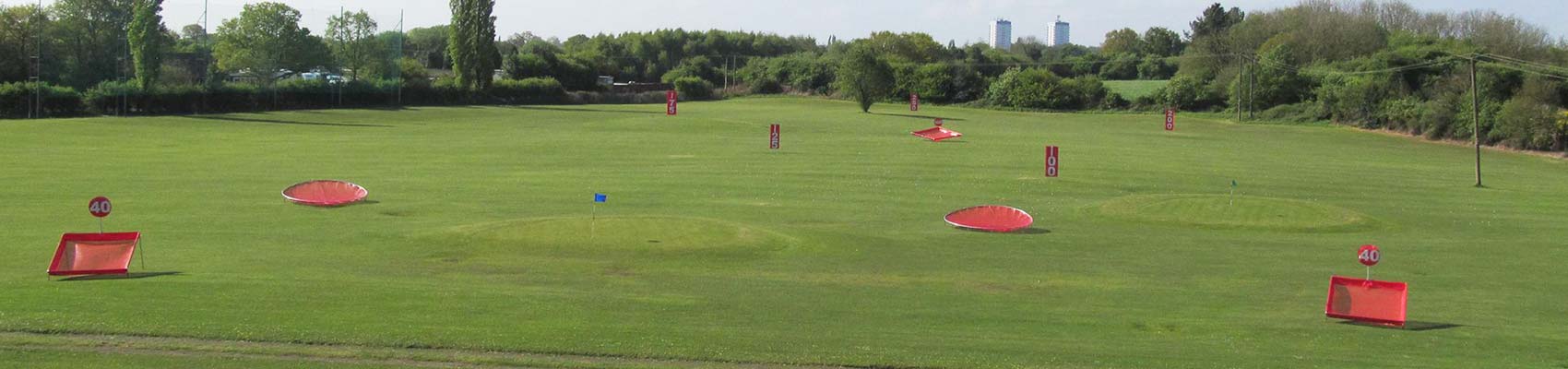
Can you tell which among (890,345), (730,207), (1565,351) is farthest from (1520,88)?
(890,345)

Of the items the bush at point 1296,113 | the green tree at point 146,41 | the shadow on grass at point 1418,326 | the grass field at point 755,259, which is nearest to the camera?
the grass field at point 755,259

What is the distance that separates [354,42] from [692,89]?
4260 cm

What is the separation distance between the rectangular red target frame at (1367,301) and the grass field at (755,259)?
0.40 m

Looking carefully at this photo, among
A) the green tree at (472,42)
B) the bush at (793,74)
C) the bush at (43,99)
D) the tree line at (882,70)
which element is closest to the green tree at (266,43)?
the tree line at (882,70)

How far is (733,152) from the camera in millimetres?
56156

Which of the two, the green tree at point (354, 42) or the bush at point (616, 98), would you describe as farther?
the bush at point (616, 98)

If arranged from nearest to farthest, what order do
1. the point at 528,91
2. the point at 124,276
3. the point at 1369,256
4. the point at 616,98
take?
the point at 1369,256, the point at 124,276, the point at 528,91, the point at 616,98

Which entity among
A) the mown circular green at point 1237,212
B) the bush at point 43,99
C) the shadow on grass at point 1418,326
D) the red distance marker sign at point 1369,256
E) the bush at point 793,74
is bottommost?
the shadow on grass at point 1418,326

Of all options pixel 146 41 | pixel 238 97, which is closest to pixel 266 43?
pixel 238 97

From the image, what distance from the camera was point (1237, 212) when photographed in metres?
35.7

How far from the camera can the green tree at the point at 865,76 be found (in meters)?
105

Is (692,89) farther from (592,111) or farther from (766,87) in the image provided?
(592,111)

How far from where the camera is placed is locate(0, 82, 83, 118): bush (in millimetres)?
67812

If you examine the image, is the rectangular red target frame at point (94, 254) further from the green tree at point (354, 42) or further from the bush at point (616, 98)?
the bush at point (616, 98)
